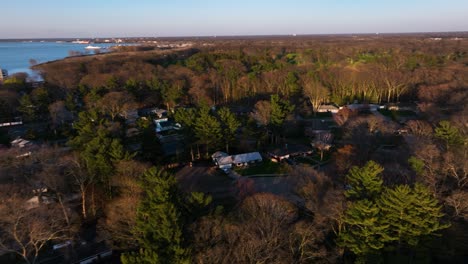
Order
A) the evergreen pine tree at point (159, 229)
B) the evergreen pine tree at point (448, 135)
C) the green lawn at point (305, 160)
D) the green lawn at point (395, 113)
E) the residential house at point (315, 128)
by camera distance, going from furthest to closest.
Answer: the green lawn at point (395, 113), the residential house at point (315, 128), the green lawn at point (305, 160), the evergreen pine tree at point (448, 135), the evergreen pine tree at point (159, 229)

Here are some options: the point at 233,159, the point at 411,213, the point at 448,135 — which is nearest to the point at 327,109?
the point at 448,135

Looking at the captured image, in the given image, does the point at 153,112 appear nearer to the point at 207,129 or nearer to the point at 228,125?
the point at 228,125

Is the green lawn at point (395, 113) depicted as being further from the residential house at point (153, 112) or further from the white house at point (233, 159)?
the residential house at point (153, 112)

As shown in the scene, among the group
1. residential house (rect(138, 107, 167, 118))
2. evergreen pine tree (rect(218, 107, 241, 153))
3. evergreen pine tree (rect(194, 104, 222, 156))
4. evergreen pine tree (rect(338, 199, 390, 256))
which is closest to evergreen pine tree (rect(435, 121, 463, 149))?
evergreen pine tree (rect(338, 199, 390, 256))

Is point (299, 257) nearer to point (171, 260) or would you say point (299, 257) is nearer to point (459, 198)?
point (171, 260)

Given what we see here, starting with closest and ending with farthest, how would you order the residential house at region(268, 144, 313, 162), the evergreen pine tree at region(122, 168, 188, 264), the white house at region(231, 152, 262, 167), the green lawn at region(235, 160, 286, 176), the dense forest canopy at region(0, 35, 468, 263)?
1. the evergreen pine tree at region(122, 168, 188, 264)
2. the dense forest canopy at region(0, 35, 468, 263)
3. the green lawn at region(235, 160, 286, 176)
4. the white house at region(231, 152, 262, 167)
5. the residential house at region(268, 144, 313, 162)

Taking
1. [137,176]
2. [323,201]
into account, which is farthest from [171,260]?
[323,201]

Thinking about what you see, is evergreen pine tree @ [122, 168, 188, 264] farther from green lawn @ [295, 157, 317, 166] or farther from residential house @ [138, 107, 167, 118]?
residential house @ [138, 107, 167, 118]

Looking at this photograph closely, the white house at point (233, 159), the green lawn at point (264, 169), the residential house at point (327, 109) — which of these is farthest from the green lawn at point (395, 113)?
the white house at point (233, 159)
